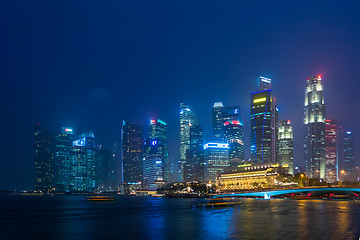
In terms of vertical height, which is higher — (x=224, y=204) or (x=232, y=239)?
(x=232, y=239)

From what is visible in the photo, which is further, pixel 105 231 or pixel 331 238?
pixel 105 231

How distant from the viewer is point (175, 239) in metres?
49.1

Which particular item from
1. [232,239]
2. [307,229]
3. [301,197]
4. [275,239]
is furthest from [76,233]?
[301,197]

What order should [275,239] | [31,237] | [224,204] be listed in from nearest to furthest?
[275,239]
[31,237]
[224,204]

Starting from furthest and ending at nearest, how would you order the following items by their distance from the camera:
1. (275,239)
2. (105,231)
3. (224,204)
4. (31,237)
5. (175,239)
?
1. (224,204)
2. (105,231)
3. (31,237)
4. (175,239)
5. (275,239)

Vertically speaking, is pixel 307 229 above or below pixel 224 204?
above

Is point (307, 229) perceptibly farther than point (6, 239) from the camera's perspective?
Yes

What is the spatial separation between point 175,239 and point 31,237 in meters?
21.5

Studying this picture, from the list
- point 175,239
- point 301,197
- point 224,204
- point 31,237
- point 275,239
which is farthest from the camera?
point 301,197

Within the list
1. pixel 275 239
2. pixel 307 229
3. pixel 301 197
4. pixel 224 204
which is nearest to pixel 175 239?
pixel 275 239

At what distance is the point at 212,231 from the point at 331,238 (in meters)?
17.2

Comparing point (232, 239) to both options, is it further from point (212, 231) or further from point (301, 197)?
point (301, 197)

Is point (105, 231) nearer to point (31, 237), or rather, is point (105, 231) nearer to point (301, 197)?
point (31, 237)

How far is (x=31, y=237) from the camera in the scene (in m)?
52.8
